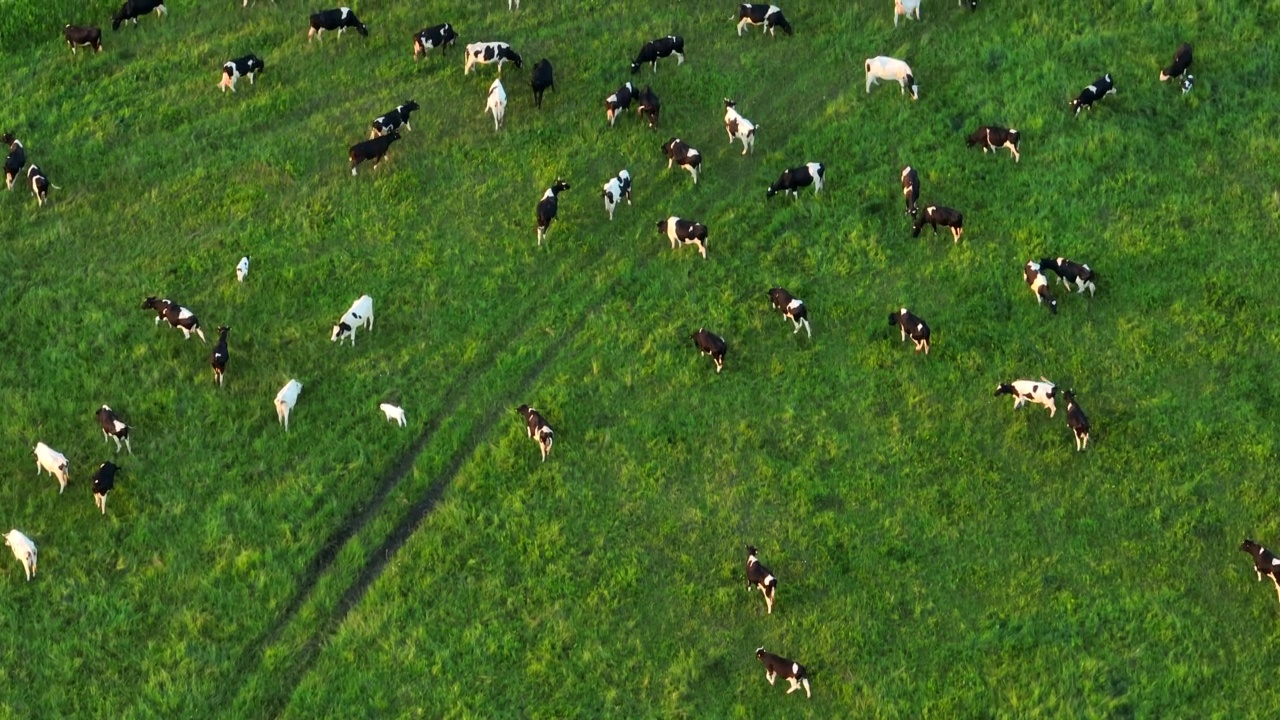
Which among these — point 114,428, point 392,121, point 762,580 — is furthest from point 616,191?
point 114,428

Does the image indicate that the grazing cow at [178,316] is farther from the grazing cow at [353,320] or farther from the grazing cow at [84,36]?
the grazing cow at [84,36]

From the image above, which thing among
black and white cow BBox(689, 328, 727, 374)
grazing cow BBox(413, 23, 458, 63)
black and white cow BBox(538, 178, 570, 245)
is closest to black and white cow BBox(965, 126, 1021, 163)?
black and white cow BBox(689, 328, 727, 374)

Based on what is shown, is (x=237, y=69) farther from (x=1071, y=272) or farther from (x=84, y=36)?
(x=1071, y=272)

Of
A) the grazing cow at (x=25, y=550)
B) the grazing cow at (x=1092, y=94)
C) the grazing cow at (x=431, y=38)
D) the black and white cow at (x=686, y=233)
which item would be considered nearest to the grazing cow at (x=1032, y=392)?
the black and white cow at (x=686, y=233)

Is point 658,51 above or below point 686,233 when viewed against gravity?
above

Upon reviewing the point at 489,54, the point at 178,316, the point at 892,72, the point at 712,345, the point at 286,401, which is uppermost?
the point at 489,54

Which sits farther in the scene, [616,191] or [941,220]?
[616,191]
